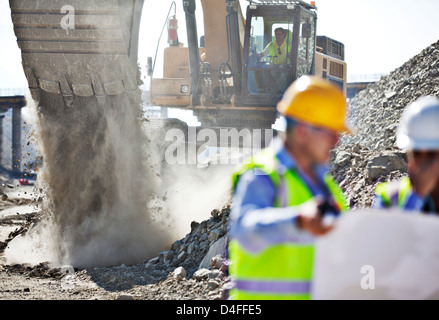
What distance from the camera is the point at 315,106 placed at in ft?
5.99

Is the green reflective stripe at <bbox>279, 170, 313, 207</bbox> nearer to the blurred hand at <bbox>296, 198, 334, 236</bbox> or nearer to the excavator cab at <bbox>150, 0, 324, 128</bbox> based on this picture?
the blurred hand at <bbox>296, 198, 334, 236</bbox>

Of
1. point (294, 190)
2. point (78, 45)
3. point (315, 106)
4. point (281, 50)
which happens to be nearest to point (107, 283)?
point (78, 45)

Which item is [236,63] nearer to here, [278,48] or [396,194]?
[278,48]

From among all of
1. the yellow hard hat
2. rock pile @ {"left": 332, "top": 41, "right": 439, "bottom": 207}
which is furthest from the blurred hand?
rock pile @ {"left": 332, "top": 41, "right": 439, "bottom": 207}

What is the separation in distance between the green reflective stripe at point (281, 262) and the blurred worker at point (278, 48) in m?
7.01

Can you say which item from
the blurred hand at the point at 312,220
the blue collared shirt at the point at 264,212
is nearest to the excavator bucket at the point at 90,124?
the blue collared shirt at the point at 264,212

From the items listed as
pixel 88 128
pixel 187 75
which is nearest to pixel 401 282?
pixel 88 128

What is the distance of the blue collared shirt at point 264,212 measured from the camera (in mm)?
1682

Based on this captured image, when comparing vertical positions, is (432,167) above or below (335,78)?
below

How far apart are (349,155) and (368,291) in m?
4.84

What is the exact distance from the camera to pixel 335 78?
11.1 metres

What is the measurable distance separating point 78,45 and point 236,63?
3240 mm

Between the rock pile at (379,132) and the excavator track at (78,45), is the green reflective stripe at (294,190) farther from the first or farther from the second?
the excavator track at (78,45)

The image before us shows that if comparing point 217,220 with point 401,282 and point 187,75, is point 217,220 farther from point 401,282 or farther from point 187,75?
point 401,282
